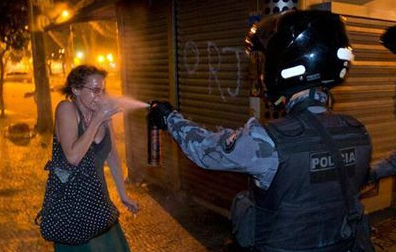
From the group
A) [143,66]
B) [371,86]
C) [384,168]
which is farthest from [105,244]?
[143,66]

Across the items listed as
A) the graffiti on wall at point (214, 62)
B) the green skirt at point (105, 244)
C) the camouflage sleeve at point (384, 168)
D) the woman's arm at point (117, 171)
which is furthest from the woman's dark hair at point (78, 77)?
the graffiti on wall at point (214, 62)

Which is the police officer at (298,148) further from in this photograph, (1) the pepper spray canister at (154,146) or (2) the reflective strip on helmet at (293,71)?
(1) the pepper spray canister at (154,146)

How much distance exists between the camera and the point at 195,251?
4629mm

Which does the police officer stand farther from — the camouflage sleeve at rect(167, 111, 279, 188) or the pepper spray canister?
the pepper spray canister

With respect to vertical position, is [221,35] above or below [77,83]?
above

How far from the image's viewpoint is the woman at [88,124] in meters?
2.78

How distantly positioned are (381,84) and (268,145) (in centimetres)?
383

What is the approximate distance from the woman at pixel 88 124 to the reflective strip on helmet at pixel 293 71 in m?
1.38

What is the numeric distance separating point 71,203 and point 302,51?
1.79 meters

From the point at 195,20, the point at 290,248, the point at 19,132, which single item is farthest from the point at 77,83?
the point at 19,132

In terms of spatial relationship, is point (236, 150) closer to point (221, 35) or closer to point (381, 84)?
point (221, 35)

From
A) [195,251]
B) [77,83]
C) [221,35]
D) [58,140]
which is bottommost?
[195,251]

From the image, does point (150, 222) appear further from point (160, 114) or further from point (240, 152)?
point (240, 152)

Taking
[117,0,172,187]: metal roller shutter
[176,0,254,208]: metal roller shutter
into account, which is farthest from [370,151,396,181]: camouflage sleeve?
[117,0,172,187]: metal roller shutter
